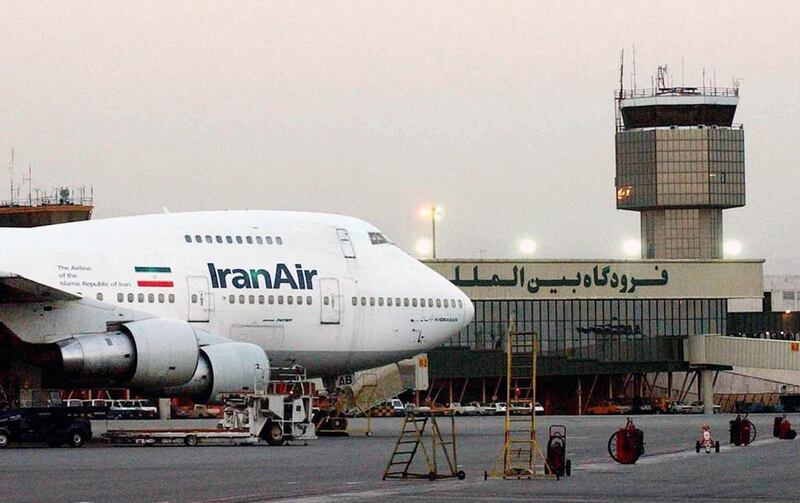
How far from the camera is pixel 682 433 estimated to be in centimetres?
5206

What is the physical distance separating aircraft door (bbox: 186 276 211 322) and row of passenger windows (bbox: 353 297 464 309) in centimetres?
512

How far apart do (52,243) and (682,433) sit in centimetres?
2121

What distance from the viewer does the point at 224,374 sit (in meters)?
43.2

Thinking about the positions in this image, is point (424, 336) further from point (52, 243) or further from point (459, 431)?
point (52, 243)

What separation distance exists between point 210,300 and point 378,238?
7.22 m

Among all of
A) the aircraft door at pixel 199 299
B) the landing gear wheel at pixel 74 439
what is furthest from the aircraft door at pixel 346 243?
the landing gear wheel at pixel 74 439

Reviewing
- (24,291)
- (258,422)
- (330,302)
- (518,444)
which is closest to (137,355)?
(24,291)

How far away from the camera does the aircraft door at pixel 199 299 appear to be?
44.9 meters

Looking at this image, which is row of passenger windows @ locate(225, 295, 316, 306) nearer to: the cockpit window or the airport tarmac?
the cockpit window

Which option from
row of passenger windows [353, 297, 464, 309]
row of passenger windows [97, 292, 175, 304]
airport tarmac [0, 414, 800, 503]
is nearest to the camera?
airport tarmac [0, 414, 800, 503]

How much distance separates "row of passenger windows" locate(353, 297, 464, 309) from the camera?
48688mm

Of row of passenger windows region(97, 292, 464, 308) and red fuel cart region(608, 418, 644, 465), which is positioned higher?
row of passenger windows region(97, 292, 464, 308)

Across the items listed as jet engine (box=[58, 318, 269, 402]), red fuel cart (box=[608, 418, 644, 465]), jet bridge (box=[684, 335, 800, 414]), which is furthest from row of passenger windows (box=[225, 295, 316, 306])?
jet bridge (box=[684, 335, 800, 414])

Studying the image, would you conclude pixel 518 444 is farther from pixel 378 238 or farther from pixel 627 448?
pixel 378 238
